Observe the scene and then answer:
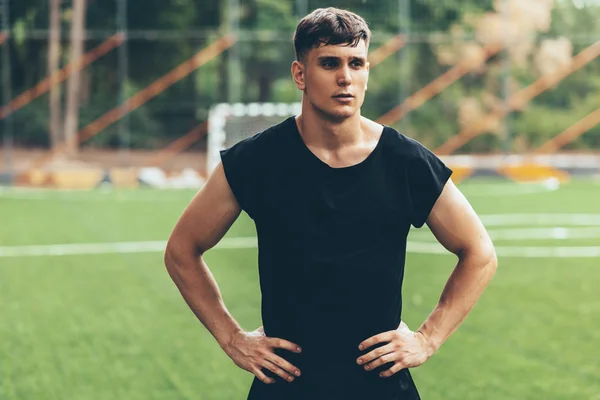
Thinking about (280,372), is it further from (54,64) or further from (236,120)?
(54,64)

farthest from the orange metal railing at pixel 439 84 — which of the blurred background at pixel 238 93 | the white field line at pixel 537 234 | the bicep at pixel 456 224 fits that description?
the bicep at pixel 456 224

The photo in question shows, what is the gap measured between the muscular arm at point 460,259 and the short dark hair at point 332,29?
0.54m

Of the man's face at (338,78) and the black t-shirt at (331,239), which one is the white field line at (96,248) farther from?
the man's face at (338,78)

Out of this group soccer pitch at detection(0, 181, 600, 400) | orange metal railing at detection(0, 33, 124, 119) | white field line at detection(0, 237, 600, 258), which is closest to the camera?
soccer pitch at detection(0, 181, 600, 400)

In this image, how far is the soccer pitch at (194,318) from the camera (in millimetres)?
7637

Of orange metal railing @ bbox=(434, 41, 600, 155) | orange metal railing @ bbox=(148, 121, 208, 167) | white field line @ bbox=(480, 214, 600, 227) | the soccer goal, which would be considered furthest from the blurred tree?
white field line @ bbox=(480, 214, 600, 227)

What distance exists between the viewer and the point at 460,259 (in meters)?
3.64

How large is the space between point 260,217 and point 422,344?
0.64m

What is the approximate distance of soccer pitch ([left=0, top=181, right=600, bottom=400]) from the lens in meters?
7.64

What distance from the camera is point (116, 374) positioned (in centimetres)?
793

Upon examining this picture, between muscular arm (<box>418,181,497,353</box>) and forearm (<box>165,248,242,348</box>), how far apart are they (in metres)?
0.65

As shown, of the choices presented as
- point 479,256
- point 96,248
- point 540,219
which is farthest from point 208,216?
point 540,219

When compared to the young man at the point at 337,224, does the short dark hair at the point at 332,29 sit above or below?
above

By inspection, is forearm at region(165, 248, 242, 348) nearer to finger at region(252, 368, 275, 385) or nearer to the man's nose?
finger at region(252, 368, 275, 385)
